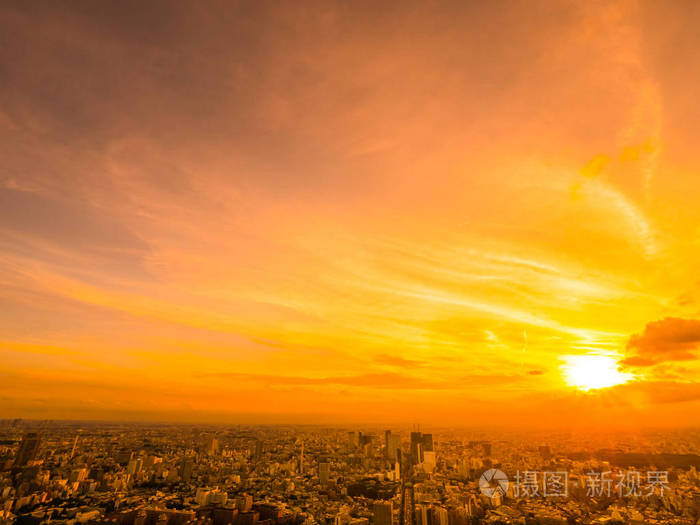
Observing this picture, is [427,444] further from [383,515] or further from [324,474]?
[383,515]

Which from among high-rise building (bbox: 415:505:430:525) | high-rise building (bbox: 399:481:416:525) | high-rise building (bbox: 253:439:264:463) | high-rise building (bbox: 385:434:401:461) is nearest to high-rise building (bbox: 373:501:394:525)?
high-rise building (bbox: 399:481:416:525)

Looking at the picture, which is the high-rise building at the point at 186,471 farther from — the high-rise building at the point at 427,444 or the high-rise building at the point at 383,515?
the high-rise building at the point at 427,444

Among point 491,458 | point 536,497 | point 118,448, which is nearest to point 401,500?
point 536,497

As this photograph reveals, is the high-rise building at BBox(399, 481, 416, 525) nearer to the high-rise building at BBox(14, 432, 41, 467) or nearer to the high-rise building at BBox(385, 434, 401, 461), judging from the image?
the high-rise building at BBox(385, 434, 401, 461)

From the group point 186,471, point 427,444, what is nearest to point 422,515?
point 186,471

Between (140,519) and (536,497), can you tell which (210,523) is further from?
(536,497)

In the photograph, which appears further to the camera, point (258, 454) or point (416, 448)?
point (416, 448)
